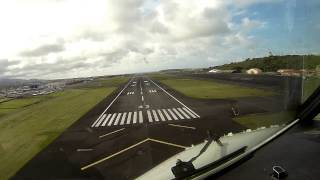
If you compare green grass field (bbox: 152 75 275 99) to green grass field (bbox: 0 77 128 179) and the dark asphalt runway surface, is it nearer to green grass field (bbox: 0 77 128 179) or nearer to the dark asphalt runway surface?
the dark asphalt runway surface

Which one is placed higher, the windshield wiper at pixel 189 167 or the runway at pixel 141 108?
the windshield wiper at pixel 189 167

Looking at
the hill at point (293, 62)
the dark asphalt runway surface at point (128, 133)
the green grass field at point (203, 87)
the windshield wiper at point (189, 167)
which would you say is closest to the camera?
the windshield wiper at point (189, 167)

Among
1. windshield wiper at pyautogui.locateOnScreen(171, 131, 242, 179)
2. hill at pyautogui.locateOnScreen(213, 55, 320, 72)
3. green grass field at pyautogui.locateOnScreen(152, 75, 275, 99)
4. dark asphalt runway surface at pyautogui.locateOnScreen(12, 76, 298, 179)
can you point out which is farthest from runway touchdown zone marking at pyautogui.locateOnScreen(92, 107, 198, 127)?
windshield wiper at pyautogui.locateOnScreen(171, 131, 242, 179)

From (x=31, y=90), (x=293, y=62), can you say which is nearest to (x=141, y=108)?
(x=31, y=90)

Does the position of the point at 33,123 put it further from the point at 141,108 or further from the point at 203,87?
the point at 203,87

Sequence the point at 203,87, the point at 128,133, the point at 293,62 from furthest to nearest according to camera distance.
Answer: the point at 203,87
the point at 128,133
the point at 293,62

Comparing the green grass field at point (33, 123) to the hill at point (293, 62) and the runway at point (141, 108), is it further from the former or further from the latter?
the hill at point (293, 62)

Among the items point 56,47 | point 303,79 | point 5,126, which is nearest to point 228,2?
point 303,79

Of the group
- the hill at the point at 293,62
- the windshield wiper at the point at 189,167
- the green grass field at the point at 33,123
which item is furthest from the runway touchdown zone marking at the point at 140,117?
the windshield wiper at the point at 189,167
